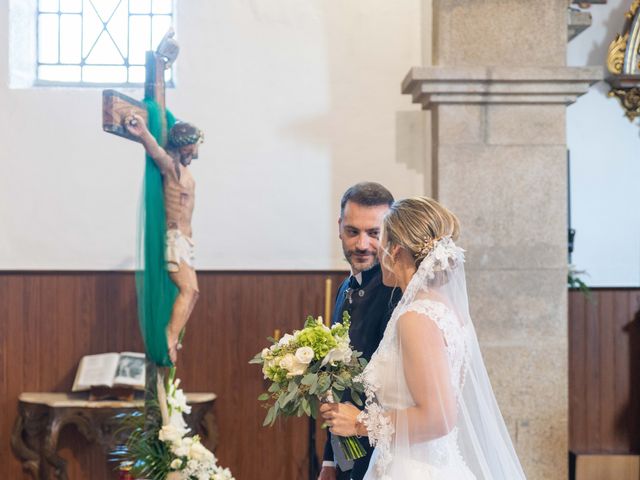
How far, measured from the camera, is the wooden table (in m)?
5.44

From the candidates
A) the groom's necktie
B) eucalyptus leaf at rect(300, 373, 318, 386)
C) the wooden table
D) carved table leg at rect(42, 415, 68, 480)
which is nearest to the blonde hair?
eucalyptus leaf at rect(300, 373, 318, 386)

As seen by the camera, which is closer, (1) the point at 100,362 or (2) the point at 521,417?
(2) the point at 521,417

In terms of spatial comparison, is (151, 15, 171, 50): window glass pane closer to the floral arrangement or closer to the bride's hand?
the floral arrangement

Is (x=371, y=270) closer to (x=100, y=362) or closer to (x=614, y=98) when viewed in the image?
(x=100, y=362)

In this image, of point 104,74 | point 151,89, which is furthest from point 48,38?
point 151,89

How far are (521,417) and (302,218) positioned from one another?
196 cm

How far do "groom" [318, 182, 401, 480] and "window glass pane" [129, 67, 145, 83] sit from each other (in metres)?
3.22

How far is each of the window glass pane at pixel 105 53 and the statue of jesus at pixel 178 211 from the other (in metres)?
1.91

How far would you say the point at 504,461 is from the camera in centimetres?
322

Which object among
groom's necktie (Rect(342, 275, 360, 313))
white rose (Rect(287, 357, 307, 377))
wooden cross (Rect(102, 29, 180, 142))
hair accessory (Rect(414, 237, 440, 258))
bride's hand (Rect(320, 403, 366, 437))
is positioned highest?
wooden cross (Rect(102, 29, 180, 142))

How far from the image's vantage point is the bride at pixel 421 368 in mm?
2744

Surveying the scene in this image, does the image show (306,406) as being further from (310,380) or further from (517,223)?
(517,223)

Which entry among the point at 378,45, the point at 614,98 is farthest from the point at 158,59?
the point at 614,98

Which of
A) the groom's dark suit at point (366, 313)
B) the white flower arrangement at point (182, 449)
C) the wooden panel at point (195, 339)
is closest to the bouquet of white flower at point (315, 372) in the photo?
the groom's dark suit at point (366, 313)
